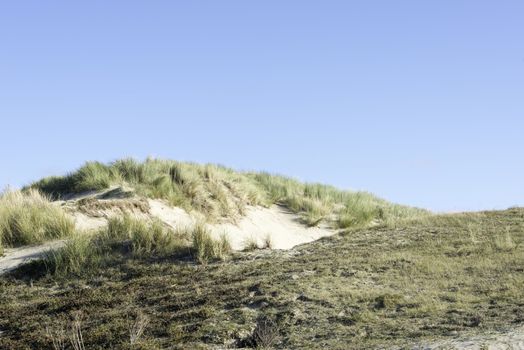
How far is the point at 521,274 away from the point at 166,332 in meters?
6.03

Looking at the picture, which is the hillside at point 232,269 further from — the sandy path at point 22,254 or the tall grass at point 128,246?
the sandy path at point 22,254

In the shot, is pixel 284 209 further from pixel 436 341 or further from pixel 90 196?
pixel 436 341

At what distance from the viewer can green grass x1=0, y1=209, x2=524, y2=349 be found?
979cm

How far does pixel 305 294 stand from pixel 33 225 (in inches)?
328

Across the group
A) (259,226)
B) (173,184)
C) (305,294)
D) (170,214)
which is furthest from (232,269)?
(173,184)

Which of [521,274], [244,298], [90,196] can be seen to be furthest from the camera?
[90,196]

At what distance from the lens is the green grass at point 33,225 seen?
16844mm

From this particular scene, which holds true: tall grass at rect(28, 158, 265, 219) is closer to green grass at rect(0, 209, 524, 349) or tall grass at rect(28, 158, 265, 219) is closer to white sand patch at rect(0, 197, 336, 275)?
white sand patch at rect(0, 197, 336, 275)

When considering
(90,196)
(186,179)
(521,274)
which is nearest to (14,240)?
(90,196)

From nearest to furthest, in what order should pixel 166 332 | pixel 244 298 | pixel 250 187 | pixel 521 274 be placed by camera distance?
1. pixel 166 332
2. pixel 244 298
3. pixel 521 274
4. pixel 250 187

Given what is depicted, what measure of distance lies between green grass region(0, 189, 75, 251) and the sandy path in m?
0.33

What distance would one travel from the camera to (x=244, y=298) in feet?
37.3

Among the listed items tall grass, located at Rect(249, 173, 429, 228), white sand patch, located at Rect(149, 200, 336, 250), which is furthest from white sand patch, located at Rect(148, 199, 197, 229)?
tall grass, located at Rect(249, 173, 429, 228)

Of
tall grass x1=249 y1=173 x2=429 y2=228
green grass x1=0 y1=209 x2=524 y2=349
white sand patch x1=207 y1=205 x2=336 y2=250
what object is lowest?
green grass x1=0 y1=209 x2=524 y2=349
